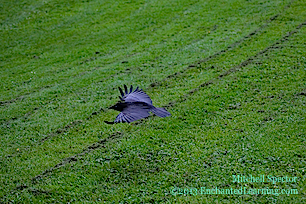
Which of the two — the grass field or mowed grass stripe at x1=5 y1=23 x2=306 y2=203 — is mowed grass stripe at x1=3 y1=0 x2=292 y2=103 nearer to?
the grass field

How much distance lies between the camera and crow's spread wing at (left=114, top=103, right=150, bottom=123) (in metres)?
4.82

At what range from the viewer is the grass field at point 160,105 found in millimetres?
5445

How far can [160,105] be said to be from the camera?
7699 mm

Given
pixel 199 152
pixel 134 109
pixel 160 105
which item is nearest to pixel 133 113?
pixel 134 109

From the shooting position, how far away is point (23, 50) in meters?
12.4

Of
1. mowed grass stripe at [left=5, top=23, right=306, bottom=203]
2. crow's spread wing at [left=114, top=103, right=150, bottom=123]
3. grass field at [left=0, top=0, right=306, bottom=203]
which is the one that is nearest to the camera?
crow's spread wing at [left=114, top=103, right=150, bottom=123]

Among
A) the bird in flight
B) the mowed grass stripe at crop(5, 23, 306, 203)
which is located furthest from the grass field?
the bird in flight

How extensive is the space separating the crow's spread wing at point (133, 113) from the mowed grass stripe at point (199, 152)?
1205 mm

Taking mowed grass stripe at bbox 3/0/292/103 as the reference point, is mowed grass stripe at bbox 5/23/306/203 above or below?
below

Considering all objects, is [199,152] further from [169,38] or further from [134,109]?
[169,38]

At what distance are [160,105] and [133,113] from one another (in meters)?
2.75

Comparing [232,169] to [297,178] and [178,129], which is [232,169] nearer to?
[297,178]

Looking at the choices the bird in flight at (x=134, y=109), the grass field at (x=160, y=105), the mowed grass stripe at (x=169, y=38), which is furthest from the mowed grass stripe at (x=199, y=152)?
the mowed grass stripe at (x=169, y=38)

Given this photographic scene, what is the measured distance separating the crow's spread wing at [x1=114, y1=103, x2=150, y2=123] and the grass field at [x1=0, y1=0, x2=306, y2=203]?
1.21 meters
